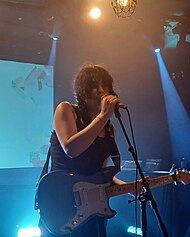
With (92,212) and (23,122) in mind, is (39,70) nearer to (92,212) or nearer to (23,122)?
(23,122)

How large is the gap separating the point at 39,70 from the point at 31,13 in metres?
0.58

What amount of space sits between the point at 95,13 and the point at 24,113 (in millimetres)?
1235

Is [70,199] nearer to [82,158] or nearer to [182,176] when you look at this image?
[82,158]

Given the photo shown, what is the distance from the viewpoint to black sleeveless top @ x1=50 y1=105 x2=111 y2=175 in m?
1.29

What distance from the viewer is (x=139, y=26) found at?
151 inches

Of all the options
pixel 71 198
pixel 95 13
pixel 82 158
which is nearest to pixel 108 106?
pixel 82 158

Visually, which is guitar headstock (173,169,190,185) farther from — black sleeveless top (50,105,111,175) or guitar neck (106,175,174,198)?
black sleeveless top (50,105,111,175)

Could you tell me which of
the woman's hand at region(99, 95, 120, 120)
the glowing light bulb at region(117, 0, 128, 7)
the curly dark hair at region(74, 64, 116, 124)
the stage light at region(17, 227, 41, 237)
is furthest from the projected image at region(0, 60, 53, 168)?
the woman's hand at region(99, 95, 120, 120)

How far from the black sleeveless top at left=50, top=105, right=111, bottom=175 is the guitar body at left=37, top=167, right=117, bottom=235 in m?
0.03

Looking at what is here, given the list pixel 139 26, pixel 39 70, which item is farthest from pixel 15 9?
pixel 139 26

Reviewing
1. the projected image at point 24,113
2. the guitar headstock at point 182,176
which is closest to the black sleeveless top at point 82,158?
the guitar headstock at point 182,176

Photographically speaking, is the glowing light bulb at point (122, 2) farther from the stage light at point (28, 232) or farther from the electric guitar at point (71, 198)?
the stage light at point (28, 232)

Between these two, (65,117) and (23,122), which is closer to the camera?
(65,117)

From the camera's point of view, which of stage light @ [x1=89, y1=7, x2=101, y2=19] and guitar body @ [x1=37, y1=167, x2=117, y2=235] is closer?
guitar body @ [x1=37, y1=167, x2=117, y2=235]
